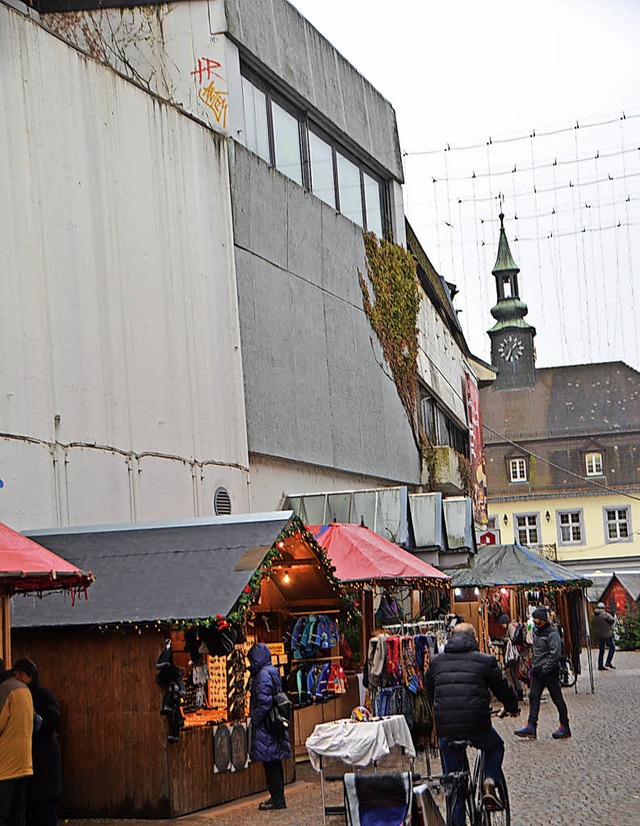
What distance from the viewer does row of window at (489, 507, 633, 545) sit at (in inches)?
2869

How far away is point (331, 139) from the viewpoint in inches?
1123

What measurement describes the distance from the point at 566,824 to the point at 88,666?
5.01 metres

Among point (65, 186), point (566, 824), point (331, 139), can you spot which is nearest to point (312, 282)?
point (331, 139)

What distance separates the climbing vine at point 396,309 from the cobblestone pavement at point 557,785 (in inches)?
427

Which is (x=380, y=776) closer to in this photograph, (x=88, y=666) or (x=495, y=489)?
(x=88, y=666)

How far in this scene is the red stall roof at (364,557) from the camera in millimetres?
17109

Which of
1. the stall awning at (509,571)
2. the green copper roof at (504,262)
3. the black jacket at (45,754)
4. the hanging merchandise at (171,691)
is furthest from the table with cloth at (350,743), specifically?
the green copper roof at (504,262)

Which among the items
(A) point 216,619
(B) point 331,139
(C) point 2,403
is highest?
(B) point 331,139

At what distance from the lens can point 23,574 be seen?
10.6 m

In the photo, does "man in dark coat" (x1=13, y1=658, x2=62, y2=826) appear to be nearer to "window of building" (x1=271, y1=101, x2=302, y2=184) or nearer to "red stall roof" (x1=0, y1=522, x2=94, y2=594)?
"red stall roof" (x1=0, y1=522, x2=94, y2=594)

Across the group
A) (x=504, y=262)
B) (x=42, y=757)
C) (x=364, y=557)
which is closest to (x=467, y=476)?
(x=364, y=557)

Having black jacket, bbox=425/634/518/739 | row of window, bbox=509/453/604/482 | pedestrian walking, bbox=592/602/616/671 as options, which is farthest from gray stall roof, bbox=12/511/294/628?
row of window, bbox=509/453/604/482

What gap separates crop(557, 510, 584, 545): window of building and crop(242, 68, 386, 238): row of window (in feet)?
148

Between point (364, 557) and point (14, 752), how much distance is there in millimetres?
7965
